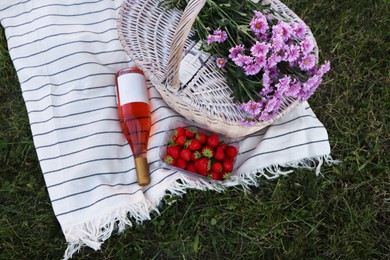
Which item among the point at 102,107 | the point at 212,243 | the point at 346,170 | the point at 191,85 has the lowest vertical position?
the point at 212,243

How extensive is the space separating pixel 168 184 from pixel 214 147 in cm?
19

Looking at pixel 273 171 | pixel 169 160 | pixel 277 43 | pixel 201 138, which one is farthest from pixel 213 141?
pixel 277 43

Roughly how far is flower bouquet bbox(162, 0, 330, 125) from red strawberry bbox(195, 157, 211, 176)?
0.18m

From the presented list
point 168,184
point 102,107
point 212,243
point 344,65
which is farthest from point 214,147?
A: point 344,65

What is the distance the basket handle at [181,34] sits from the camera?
1.02 meters

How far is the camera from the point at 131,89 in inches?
54.0

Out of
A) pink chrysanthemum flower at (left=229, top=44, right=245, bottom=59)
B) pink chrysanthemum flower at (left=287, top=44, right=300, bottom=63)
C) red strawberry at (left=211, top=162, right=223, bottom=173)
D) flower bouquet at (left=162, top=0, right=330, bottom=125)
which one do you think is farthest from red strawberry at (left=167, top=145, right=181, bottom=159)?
pink chrysanthemum flower at (left=287, top=44, right=300, bottom=63)

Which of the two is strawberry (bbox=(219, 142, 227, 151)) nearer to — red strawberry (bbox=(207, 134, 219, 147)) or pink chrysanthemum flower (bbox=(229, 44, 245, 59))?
red strawberry (bbox=(207, 134, 219, 147))

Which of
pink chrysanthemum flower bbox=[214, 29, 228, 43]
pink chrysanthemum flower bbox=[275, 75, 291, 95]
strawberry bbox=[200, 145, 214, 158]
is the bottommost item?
strawberry bbox=[200, 145, 214, 158]

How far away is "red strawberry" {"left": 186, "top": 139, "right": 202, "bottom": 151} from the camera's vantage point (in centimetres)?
130

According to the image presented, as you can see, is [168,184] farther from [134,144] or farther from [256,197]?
[256,197]

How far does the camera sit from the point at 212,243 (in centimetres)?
136

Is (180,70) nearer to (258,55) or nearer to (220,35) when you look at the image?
(220,35)

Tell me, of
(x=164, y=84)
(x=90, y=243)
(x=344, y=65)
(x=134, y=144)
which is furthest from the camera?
(x=344, y=65)
